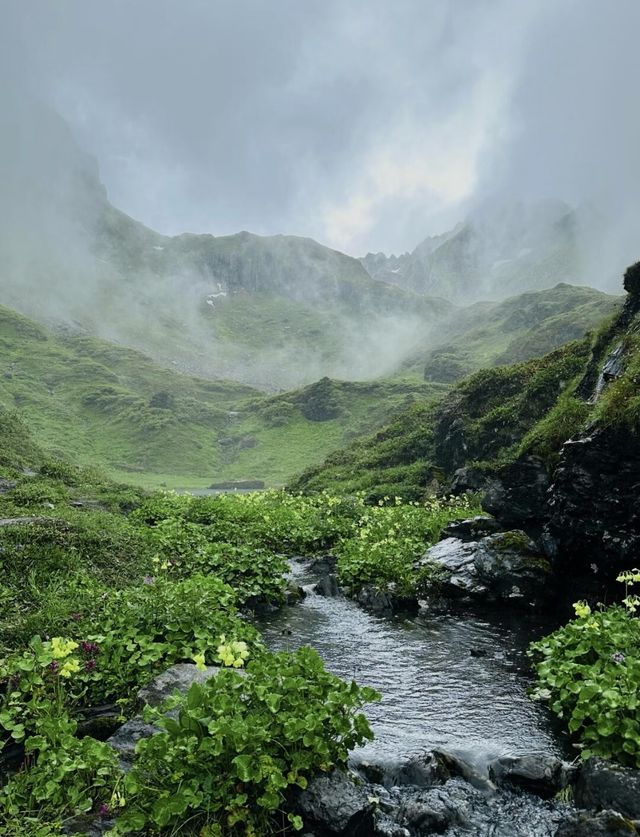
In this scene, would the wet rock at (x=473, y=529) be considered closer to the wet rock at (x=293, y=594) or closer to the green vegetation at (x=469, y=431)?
the wet rock at (x=293, y=594)

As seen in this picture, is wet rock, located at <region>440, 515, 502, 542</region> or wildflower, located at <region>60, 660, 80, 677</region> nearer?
wildflower, located at <region>60, 660, 80, 677</region>

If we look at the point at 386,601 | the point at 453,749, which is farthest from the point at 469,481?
the point at 453,749

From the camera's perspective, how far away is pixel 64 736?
23.1 feet

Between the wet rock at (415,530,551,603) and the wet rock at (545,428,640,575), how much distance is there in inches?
42.6

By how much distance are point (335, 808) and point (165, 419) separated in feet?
423

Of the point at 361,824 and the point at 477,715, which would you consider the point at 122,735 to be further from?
the point at 477,715

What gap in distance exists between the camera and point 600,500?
14930 millimetres

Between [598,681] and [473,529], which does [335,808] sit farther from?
[473,529]

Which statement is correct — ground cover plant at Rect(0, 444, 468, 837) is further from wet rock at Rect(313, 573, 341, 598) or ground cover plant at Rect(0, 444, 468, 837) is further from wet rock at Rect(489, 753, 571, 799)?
wet rock at Rect(489, 753, 571, 799)

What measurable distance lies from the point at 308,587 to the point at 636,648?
12.3 metres

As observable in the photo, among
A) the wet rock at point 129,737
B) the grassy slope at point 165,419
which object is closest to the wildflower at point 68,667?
the wet rock at point 129,737

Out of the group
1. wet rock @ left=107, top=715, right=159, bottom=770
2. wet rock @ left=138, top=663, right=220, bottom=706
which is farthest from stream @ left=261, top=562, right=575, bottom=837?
wet rock @ left=107, top=715, right=159, bottom=770

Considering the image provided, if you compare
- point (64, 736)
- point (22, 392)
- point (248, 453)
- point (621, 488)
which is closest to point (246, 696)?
point (64, 736)

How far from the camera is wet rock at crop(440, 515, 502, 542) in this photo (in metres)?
20.0
